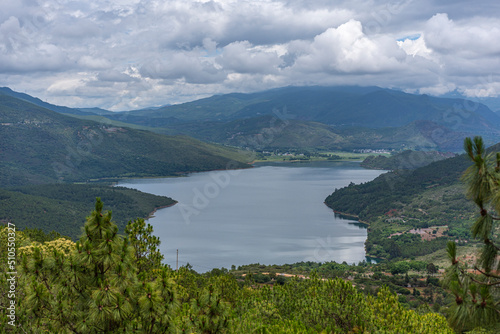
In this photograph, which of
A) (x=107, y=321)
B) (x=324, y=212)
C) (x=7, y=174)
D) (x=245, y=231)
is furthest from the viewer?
(x=7, y=174)

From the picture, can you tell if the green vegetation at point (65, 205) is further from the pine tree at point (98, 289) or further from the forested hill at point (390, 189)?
the pine tree at point (98, 289)

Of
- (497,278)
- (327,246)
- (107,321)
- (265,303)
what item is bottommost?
(327,246)

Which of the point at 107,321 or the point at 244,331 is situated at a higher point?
the point at 107,321

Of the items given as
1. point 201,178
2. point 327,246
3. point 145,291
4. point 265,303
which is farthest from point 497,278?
point 201,178

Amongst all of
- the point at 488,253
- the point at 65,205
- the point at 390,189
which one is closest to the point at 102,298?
the point at 488,253

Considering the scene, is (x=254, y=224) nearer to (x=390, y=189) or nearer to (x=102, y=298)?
(x=390, y=189)

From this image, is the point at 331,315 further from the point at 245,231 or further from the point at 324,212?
the point at 324,212

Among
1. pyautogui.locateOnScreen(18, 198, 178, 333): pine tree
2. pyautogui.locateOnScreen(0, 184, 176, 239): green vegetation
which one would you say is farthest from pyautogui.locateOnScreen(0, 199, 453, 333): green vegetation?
→ pyautogui.locateOnScreen(0, 184, 176, 239): green vegetation
